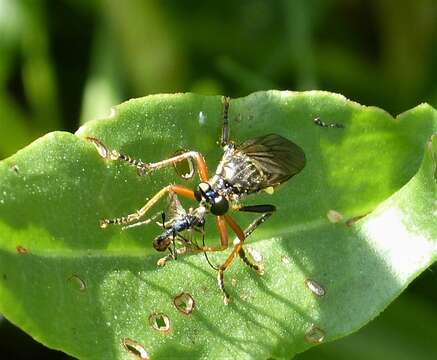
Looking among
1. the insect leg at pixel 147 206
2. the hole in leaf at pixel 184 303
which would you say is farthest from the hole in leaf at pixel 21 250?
the hole in leaf at pixel 184 303

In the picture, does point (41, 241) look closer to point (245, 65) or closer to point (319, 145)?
point (319, 145)

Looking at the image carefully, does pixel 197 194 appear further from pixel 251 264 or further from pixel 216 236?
pixel 251 264

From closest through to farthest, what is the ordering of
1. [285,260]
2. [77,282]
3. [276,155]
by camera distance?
[77,282] < [285,260] < [276,155]

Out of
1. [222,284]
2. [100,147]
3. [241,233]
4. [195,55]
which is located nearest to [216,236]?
[241,233]

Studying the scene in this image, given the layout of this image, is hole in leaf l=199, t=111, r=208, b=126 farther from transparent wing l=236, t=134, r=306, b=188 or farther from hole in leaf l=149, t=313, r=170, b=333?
hole in leaf l=149, t=313, r=170, b=333

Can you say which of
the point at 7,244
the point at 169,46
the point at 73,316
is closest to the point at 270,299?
the point at 73,316

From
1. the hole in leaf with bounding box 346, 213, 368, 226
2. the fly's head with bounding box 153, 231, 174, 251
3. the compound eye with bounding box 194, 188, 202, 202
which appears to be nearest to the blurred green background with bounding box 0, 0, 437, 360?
the hole in leaf with bounding box 346, 213, 368, 226

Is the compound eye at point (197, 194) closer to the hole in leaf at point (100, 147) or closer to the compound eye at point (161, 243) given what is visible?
the compound eye at point (161, 243)
